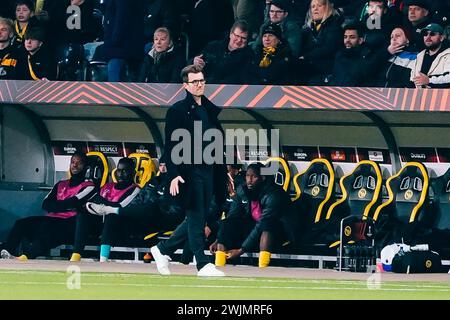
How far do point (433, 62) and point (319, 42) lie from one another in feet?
5.76

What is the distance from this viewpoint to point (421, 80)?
720 inches

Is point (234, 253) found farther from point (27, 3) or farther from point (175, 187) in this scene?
point (27, 3)

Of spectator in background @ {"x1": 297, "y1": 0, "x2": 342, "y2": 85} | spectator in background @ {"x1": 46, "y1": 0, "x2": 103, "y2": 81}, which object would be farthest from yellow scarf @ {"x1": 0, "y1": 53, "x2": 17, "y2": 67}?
spectator in background @ {"x1": 297, "y1": 0, "x2": 342, "y2": 85}

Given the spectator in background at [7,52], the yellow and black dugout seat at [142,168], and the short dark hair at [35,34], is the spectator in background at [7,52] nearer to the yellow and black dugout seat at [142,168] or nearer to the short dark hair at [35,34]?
the short dark hair at [35,34]

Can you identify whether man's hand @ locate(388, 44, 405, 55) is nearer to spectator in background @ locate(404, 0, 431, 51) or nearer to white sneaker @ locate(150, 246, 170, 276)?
spectator in background @ locate(404, 0, 431, 51)

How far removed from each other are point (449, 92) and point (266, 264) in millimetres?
2817

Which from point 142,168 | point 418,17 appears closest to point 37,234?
point 142,168

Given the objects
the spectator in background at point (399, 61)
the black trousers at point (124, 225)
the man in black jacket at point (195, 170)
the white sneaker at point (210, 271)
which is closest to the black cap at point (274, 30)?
the spectator in background at point (399, 61)

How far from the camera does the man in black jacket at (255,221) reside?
1881 centimetres

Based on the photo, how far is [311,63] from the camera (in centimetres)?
1955

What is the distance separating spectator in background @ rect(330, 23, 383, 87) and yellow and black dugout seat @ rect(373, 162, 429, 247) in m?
1.12
